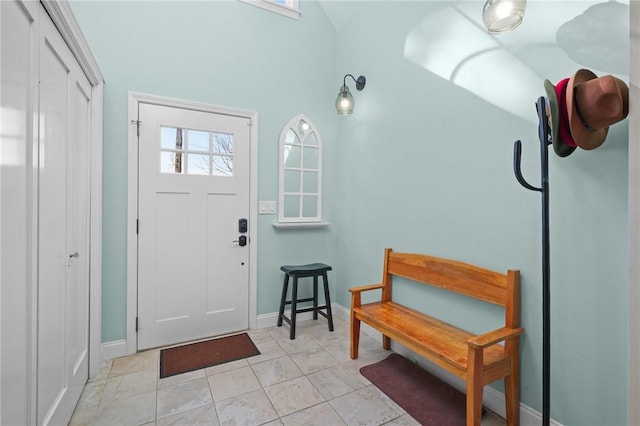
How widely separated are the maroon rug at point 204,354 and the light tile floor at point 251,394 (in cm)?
7

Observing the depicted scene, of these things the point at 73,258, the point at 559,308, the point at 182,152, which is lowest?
the point at 559,308

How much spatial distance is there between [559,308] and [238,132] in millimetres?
2813

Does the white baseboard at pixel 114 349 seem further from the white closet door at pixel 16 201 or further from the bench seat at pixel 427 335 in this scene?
the bench seat at pixel 427 335

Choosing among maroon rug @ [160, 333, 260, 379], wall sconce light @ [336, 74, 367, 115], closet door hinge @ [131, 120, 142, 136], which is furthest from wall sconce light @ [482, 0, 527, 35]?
maroon rug @ [160, 333, 260, 379]

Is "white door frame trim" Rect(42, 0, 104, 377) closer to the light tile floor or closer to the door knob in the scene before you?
the light tile floor

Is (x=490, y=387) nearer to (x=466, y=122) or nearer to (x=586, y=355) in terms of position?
(x=586, y=355)

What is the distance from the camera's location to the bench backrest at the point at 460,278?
174 centimetres

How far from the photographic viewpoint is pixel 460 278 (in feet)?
6.73

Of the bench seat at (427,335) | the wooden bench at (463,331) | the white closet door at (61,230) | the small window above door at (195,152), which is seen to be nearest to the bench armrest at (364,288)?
the wooden bench at (463,331)

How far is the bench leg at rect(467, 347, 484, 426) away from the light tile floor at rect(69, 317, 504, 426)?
0.35m

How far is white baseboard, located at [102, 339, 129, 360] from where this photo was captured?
249 centimetres

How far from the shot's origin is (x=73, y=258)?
185 cm

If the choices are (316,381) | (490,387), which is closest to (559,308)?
(490,387)

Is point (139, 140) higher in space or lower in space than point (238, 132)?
lower
